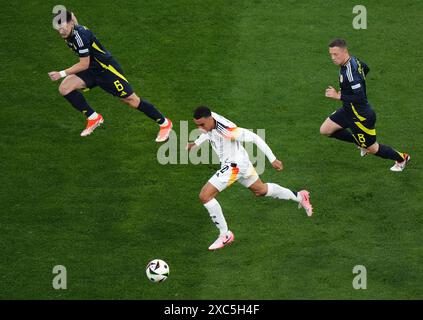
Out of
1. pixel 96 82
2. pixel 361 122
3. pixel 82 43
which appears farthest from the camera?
pixel 96 82

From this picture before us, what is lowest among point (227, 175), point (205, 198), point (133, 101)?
point (205, 198)

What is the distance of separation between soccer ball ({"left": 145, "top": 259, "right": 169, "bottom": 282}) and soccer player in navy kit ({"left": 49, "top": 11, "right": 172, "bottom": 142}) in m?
4.27

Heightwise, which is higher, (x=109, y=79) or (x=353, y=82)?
(x=109, y=79)

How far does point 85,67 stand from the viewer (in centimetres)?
1911

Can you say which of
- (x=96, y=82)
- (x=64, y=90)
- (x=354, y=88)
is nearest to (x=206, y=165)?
(x=96, y=82)

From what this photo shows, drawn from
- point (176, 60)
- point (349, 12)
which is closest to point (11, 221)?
point (176, 60)

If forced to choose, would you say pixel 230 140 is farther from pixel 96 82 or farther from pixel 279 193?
pixel 96 82

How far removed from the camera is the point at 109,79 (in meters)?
19.6

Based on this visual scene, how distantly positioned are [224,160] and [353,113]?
3.07m

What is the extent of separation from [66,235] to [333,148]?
588 cm

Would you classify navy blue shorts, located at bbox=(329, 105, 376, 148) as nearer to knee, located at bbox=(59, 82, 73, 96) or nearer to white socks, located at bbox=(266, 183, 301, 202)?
white socks, located at bbox=(266, 183, 301, 202)

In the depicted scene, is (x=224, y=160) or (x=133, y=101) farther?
(x=133, y=101)

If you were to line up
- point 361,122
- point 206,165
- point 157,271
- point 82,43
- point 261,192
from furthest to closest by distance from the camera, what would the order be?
point 206,165 < point 82,43 < point 361,122 < point 261,192 < point 157,271

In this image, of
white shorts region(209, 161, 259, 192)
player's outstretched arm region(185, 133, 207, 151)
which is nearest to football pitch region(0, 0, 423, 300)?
white shorts region(209, 161, 259, 192)
